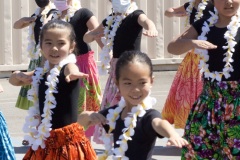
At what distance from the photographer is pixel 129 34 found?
809 centimetres

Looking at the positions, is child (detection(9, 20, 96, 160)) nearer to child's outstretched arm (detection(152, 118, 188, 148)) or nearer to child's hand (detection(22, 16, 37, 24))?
child's outstretched arm (detection(152, 118, 188, 148))

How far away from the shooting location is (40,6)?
30.7 feet

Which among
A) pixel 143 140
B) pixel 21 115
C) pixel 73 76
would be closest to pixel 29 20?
pixel 21 115

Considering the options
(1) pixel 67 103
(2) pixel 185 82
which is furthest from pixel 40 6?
(1) pixel 67 103

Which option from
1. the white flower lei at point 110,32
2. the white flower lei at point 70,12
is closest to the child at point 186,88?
the white flower lei at point 110,32

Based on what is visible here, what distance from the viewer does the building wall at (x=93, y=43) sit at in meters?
14.3

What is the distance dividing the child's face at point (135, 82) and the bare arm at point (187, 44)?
0.75 metres

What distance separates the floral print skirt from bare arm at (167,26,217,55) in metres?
0.35

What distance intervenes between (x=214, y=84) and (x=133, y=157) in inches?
50.4

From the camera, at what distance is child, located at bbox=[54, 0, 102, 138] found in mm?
8797

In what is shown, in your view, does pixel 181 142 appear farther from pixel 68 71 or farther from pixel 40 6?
pixel 40 6

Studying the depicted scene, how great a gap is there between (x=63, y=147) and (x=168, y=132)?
61.3 inches

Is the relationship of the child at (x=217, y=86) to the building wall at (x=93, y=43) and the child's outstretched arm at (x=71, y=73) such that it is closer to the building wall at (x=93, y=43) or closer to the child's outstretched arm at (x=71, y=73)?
the child's outstretched arm at (x=71, y=73)

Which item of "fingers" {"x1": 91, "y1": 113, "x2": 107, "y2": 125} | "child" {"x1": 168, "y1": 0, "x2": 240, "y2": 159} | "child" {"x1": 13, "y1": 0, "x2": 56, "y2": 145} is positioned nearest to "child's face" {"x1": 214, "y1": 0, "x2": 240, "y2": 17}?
"child" {"x1": 168, "y1": 0, "x2": 240, "y2": 159}
